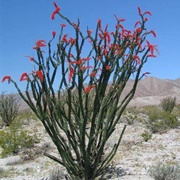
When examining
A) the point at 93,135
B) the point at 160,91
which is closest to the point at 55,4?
the point at 93,135

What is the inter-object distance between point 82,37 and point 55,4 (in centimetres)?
61

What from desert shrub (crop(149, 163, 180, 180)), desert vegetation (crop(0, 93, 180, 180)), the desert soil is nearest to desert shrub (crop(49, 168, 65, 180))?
desert vegetation (crop(0, 93, 180, 180))

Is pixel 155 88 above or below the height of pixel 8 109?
above

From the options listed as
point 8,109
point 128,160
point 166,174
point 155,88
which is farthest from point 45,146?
point 155,88

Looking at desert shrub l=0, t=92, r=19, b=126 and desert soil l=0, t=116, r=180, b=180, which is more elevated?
desert shrub l=0, t=92, r=19, b=126

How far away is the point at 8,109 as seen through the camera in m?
12.6

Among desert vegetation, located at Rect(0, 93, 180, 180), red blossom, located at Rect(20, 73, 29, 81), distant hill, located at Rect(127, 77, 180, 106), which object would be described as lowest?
desert vegetation, located at Rect(0, 93, 180, 180)

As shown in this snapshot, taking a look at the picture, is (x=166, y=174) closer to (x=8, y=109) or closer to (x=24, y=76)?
(x=24, y=76)

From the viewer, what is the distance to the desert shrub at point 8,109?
41.1 feet

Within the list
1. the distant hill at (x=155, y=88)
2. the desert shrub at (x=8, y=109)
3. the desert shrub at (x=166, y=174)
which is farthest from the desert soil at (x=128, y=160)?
the distant hill at (x=155, y=88)

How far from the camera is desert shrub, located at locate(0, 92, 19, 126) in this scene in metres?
12.5

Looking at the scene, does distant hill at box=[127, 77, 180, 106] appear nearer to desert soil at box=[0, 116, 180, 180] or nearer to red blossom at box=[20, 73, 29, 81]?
desert soil at box=[0, 116, 180, 180]

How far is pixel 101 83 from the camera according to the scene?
414 centimetres

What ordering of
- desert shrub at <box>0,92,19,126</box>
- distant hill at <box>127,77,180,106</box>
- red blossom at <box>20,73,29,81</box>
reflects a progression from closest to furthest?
1. red blossom at <box>20,73,29,81</box>
2. desert shrub at <box>0,92,19,126</box>
3. distant hill at <box>127,77,180,106</box>
